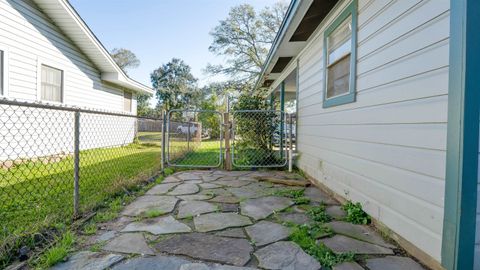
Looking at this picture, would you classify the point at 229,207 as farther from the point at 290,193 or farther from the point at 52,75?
the point at 52,75

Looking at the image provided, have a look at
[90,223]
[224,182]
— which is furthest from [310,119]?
[90,223]

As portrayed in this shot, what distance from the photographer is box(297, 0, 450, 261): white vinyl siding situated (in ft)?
5.54

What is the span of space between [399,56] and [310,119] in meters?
2.60

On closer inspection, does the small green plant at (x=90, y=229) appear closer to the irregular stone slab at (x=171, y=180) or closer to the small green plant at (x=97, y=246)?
the small green plant at (x=97, y=246)

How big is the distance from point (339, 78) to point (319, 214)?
5.88 feet

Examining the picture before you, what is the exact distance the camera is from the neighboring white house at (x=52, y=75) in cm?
525

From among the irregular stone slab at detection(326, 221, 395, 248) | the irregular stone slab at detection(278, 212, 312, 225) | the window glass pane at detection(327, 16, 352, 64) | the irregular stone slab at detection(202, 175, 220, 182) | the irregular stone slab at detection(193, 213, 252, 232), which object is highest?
the window glass pane at detection(327, 16, 352, 64)

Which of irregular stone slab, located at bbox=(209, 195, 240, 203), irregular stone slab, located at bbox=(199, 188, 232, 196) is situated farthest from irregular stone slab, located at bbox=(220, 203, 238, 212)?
irregular stone slab, located at bbox=(199, 188, 232, 196)

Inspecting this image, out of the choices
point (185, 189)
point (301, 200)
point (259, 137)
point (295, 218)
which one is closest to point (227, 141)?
point (259, 137)

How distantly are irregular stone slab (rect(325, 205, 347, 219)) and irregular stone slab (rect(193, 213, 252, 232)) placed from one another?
89 cm

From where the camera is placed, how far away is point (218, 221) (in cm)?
253

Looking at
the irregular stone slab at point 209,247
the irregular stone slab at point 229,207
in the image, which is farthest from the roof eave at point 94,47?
the irregular stone slab at point 209,247

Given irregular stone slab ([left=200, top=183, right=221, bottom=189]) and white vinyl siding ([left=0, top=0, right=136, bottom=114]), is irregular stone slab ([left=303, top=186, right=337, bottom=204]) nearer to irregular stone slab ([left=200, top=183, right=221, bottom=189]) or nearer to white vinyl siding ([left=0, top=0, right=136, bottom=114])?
irregular stone slab ([left=200, top=183, right=221, bottom=189])

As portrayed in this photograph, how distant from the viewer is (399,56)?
212cm
